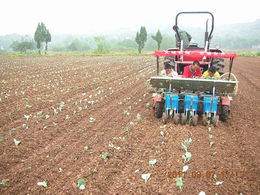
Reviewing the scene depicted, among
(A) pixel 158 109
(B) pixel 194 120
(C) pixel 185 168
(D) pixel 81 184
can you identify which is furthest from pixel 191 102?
(D) pixel 81 184

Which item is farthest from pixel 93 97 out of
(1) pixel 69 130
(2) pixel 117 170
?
(2) pixel 117 170

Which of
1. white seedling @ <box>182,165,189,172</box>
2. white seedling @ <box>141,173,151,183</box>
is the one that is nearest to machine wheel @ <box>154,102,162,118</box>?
white seedling @ <box>182,165,189,172</box>

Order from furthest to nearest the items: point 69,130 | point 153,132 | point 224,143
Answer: point 69,130 → point 153,132 → point 224,143

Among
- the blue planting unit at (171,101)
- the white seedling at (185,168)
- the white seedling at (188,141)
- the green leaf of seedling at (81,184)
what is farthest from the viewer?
the blue planting unit at (171,101)

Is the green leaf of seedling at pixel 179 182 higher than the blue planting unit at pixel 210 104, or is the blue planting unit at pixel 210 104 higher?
the blue planting unit at pixel 210 104

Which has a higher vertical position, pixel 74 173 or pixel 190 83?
pixel 190 83

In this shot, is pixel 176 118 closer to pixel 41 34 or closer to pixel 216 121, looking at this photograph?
pixel 216 121

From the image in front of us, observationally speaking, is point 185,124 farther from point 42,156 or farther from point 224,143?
point 42,156

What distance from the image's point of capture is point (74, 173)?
355 cm

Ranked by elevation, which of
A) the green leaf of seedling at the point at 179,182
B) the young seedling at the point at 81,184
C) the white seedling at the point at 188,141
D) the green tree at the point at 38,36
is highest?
the green tree at the point at 38,36

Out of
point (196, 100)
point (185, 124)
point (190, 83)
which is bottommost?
point (185, 124)

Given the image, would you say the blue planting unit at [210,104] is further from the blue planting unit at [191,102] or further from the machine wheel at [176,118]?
the machine wheel at [176,118]

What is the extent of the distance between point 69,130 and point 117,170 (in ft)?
7.37

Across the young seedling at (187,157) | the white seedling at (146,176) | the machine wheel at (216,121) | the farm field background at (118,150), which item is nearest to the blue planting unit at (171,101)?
the farm field background at (118,150)
